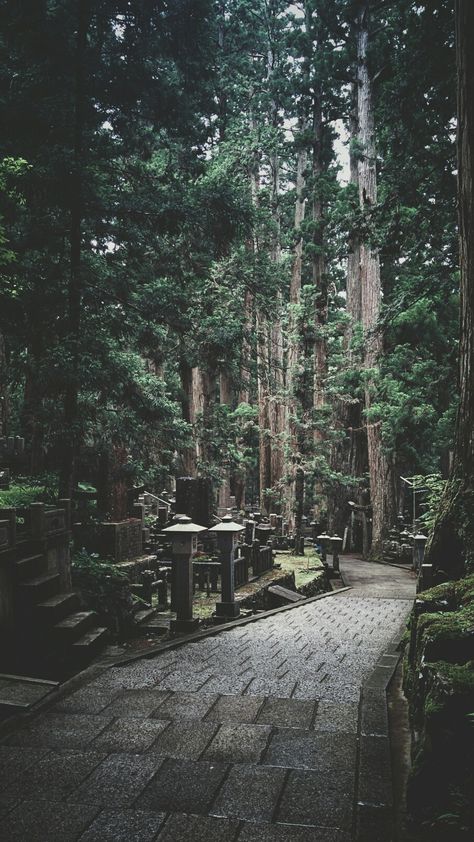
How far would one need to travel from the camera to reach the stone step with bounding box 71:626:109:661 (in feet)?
18.7

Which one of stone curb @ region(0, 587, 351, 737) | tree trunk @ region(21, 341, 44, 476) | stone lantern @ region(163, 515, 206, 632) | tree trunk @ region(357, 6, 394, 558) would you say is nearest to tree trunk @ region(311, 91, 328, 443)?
tree trunk @ region(357, 6, 394, 558)

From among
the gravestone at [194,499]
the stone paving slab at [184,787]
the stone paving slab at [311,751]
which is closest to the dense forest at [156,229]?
the gravestone at [194,499]

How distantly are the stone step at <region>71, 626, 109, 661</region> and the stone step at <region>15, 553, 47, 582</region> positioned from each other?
2.97 ft

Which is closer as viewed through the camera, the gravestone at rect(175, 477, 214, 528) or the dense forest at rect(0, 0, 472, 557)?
the dense forest at rect(0, 0, 472, 557)

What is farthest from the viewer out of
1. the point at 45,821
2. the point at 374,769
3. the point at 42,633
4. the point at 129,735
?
the point at 42,633

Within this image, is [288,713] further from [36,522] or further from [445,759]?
[36,522]

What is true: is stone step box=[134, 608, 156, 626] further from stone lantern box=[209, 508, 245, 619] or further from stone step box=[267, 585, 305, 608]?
stone step box=[267, 585, 305, 608]

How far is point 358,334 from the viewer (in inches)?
654

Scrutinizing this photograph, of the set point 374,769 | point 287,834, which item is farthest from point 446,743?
point 287,834

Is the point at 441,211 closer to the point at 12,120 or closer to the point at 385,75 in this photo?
the point at 12,120

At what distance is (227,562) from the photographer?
793cm

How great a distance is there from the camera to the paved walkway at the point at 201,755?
2693 mm

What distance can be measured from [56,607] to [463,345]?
540 centimetres

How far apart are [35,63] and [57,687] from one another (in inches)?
413
